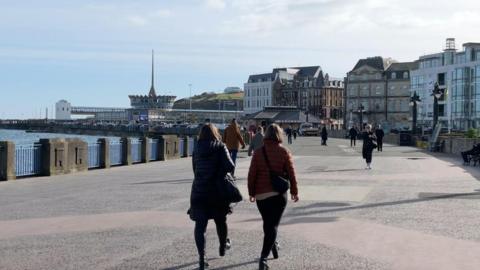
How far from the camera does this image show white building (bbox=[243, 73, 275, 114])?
161 m

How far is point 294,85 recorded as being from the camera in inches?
6176

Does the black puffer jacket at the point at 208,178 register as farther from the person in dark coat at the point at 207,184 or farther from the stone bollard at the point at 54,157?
the stone bollard at the point at 54,157

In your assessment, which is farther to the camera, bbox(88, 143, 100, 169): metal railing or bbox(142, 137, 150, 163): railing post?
bbox(142, 137, 150, 163): railing post

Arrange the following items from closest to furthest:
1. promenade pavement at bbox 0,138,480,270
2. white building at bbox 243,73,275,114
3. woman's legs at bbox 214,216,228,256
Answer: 1. woman's legs at bbox 214,216,228,256
2. promenade pavement at bbox 0,138,480,270
3. white building at bbox 243,73,275,114

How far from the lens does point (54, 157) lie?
20.3 metres

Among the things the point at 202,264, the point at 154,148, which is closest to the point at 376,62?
the point at 154,148

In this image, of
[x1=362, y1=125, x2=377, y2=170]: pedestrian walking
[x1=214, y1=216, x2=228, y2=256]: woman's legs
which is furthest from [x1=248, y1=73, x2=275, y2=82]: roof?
[x1=214, y1=216, x2=228, y2=256]: woman's legs

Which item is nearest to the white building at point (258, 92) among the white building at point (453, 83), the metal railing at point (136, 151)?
the white building at point (453, 83)

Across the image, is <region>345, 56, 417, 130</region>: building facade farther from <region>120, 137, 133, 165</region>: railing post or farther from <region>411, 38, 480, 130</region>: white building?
<region>120, 137, 133, 165</region>: railing post

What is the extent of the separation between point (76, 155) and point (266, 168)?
15.3 m

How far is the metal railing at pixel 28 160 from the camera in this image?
1950cm

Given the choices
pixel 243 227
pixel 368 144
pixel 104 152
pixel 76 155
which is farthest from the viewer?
pixel 104 152

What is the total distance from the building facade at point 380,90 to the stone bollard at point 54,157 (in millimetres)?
110769

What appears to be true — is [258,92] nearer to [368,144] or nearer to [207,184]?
[368,144]
